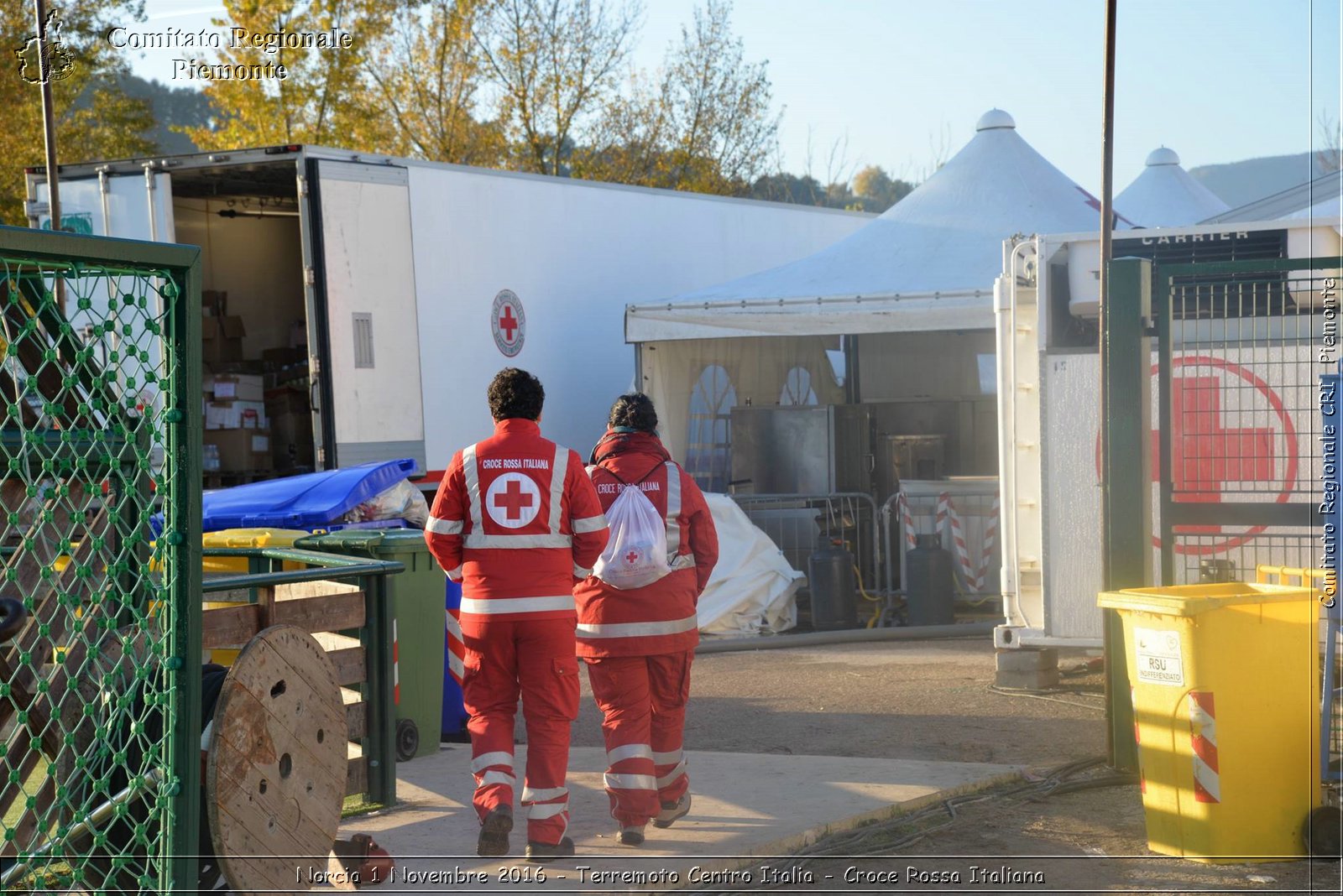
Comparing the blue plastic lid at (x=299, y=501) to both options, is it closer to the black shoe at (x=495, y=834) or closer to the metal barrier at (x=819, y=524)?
the black shoe at (x=495, y=834)

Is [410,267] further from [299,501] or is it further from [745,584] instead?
[299,501]

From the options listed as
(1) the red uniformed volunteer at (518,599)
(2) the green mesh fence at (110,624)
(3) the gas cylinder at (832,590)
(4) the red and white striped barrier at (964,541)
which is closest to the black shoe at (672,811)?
(1) the red uniformed volunteer at (518,599)

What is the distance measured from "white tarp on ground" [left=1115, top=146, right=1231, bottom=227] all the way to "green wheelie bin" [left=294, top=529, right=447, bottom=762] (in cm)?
1249

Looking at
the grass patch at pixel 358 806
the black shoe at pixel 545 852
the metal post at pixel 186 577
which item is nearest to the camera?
the metal post at pixel 186 577

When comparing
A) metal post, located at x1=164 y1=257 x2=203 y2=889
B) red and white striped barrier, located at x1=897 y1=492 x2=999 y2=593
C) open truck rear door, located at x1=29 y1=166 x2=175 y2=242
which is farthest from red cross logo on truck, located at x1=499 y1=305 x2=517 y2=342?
metal post, located at x1=164 y1=257 x2=203 y2=889

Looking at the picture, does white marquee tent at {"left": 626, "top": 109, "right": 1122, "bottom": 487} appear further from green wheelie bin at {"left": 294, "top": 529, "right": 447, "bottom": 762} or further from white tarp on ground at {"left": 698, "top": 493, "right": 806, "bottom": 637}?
green wheelie bin at {"left": 294, "top": 529, "right": 447, "bottom": 762}

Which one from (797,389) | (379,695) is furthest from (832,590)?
(379,695)

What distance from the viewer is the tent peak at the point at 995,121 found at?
1434 cm

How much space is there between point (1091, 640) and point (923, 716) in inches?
41.9

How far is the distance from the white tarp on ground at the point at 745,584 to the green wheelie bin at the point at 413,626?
4169 mm

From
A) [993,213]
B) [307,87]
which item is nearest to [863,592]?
[993,213]

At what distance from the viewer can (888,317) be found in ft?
38.3

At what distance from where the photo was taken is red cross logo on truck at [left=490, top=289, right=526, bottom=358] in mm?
12805

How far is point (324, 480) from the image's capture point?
7902 millimetres
